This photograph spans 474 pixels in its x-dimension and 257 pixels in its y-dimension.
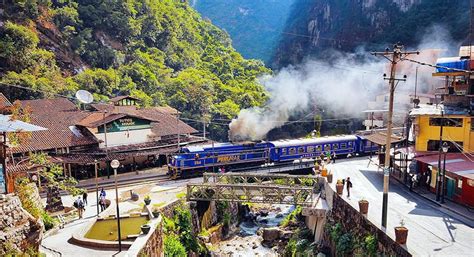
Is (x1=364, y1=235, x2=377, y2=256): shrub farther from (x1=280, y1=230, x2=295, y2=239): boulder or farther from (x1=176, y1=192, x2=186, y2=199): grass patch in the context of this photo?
(x1=176, y1=192, x2=186, y2=199): grass patch

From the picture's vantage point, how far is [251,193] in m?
25.2

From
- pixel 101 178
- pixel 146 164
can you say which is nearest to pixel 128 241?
pixel 101 178

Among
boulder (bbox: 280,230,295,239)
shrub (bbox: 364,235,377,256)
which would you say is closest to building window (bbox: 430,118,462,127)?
shrub (bbox: 364,235,377,256)

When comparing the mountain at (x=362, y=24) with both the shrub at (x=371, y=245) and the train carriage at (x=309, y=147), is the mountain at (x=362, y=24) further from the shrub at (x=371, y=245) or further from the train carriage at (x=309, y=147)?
the shrub at (x=371, y=245)

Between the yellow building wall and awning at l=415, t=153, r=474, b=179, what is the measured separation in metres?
0.98

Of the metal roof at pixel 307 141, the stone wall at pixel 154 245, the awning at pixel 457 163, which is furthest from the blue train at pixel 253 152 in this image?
the stone wall at pixel 154 245

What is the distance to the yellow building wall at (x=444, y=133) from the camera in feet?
76.5

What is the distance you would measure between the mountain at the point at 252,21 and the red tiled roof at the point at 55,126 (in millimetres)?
84060

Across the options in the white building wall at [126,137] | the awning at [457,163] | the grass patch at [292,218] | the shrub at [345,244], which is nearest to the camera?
the shrub at [345,244]

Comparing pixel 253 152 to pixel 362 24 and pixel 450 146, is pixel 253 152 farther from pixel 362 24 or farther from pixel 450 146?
pixel 362 24

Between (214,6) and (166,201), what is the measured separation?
13335 cm

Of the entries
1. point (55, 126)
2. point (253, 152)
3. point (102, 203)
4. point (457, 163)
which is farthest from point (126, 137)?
point (457, 163)

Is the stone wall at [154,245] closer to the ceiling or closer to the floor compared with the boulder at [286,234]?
closer to the ceiling

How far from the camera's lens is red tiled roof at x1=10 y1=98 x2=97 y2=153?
30.6 meters
